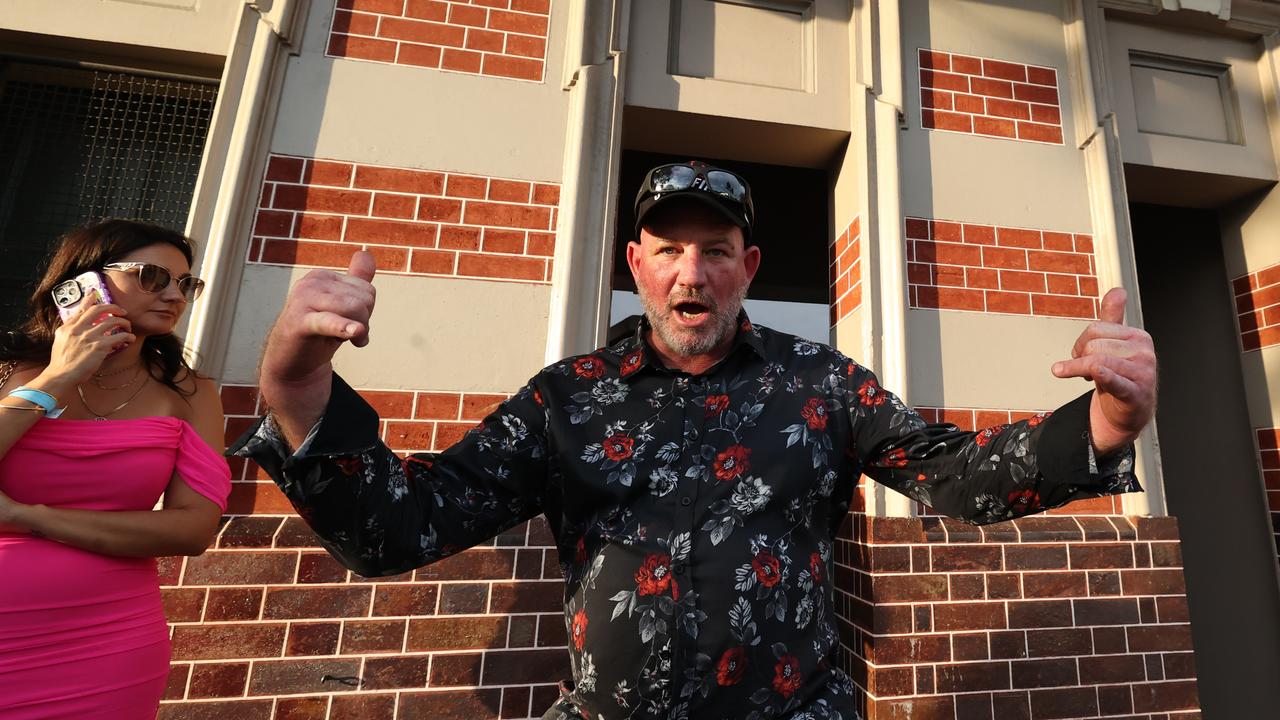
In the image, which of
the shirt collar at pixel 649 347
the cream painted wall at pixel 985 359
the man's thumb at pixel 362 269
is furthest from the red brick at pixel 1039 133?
the man's thumb at pixel 362 269

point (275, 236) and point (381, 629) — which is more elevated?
point (275, 236)

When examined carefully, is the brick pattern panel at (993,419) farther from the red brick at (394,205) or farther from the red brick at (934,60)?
the red brick at (394,205)

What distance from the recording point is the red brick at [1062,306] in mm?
2592

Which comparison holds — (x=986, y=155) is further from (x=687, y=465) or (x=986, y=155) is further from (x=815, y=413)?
(x=687, y=465)

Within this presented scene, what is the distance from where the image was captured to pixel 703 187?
52.7 inches

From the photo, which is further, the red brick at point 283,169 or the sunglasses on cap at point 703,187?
the red brick at point 283,169

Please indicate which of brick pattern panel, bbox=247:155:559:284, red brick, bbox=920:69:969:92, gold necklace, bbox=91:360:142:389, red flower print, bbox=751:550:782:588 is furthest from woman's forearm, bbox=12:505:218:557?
red brick, bbox=920:69:969:92

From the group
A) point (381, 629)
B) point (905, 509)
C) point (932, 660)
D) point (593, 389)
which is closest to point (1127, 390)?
point (593, 389)

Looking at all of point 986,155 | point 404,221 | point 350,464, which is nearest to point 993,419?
point 986,155

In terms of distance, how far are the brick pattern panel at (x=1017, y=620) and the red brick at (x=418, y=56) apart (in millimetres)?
2719

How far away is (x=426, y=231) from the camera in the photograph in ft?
7.55

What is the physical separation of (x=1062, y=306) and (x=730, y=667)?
252cm

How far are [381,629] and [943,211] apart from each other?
117 inches

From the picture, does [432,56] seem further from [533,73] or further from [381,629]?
[381,629]
